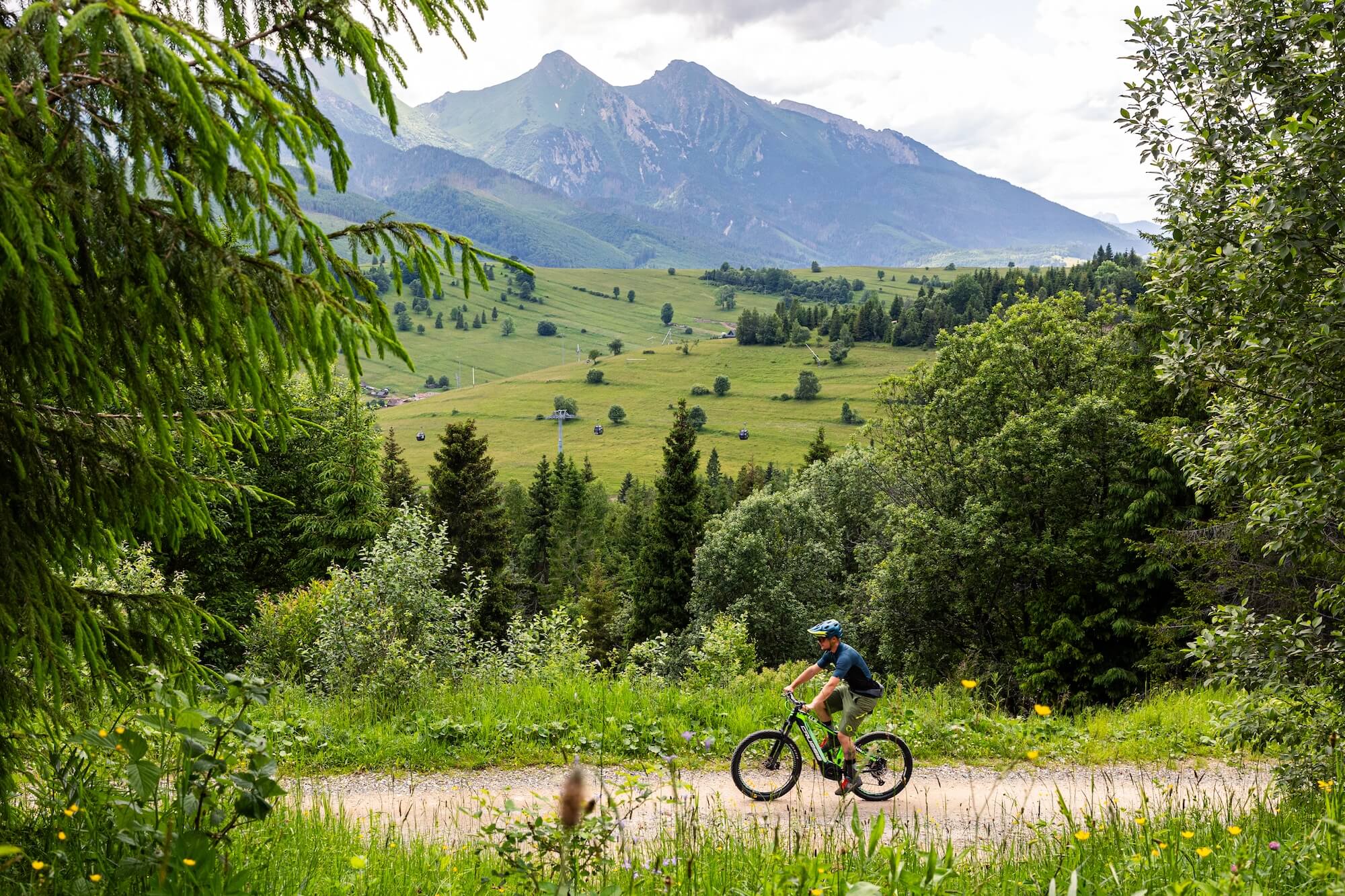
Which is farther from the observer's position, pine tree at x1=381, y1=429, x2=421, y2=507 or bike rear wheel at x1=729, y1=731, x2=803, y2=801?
pine tree at x1=381, y1=429, x2=421, y2=507

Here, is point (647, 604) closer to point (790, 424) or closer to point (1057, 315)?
point (1057, 315)

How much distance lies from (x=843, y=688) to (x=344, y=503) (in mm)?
36170

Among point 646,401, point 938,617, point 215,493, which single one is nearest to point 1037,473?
point 938,617

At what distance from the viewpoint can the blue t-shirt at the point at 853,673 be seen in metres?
9.64

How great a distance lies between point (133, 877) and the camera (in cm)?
411

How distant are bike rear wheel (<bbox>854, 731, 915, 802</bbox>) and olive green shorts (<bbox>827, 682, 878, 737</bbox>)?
185 mm

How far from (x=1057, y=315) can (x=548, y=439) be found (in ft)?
513

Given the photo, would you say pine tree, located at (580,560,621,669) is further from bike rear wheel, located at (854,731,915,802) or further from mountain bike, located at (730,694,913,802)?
bike rear wheel, located at (854,731,915,802)

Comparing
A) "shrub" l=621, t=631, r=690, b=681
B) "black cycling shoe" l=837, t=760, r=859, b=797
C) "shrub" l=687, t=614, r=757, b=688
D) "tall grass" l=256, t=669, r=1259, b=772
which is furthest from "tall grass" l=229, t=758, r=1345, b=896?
"shrub" l=621, t=631, r=690, b=681

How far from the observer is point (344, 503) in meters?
41.2

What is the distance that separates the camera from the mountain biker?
9633mm

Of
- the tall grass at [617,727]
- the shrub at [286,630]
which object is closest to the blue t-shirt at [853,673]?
the tall grass at [617,727]

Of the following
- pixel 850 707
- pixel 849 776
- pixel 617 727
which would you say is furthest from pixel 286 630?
pixel 849 776

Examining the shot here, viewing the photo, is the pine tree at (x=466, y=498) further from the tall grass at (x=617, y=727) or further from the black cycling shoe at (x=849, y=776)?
the black cycling shoe at (x=849, y=776)
